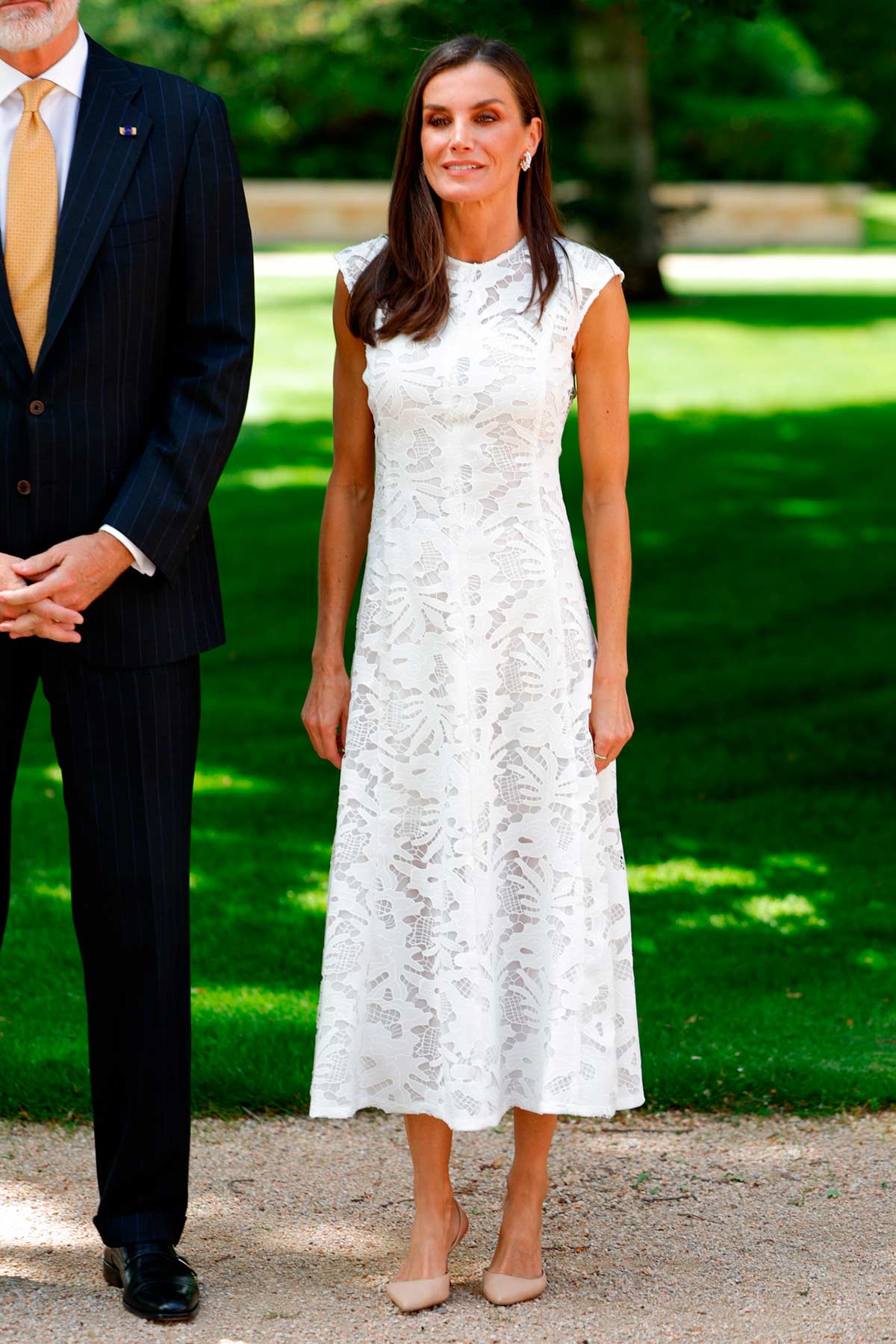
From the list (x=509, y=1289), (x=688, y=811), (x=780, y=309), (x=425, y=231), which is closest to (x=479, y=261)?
(x=425, y=231)

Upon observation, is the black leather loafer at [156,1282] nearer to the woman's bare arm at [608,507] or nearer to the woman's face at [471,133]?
the woman's bare arm at [608,507]

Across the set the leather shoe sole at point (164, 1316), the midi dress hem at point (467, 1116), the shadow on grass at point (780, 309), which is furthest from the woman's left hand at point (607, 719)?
the shadow on grass at point (780, 309)

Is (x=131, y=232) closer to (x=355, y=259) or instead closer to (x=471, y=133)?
(x=355, y=259)

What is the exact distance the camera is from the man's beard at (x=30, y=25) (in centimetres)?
289

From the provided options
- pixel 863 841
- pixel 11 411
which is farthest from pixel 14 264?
pixel 863 841

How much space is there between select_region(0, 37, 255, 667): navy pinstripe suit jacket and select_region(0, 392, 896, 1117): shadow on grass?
171 centimetres

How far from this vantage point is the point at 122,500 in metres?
2.98

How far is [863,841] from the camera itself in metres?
6.00

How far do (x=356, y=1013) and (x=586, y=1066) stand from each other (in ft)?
1.40

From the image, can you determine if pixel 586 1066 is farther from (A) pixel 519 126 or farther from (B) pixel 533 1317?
(A) pixel 519 126

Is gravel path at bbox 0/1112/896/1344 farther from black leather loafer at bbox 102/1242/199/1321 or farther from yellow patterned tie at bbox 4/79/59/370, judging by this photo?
yellow patterned tie at bbox 4/79/59/370

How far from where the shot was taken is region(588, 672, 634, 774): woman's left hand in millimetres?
3189

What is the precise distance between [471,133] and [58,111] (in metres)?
0.71

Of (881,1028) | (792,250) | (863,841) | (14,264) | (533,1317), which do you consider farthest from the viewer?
(792,250)
